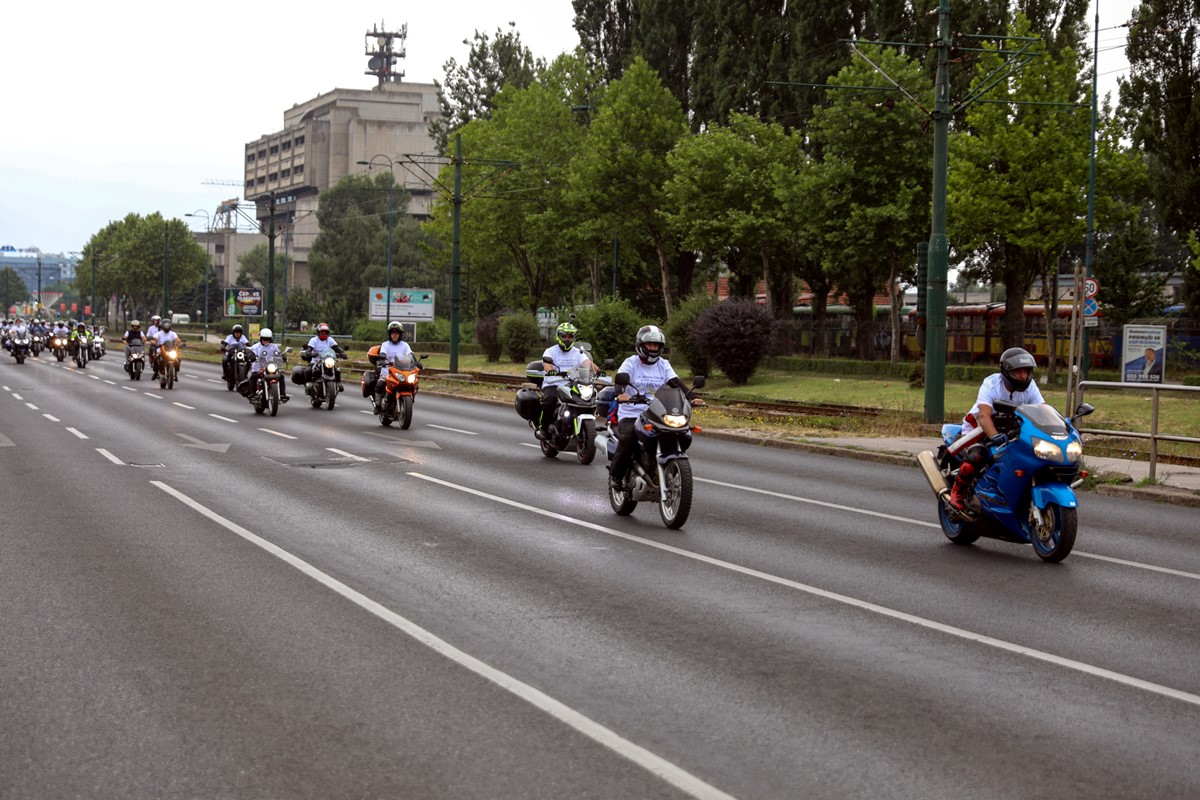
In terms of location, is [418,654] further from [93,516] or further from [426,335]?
[426,335]

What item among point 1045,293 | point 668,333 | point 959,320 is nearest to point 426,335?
point 959,320

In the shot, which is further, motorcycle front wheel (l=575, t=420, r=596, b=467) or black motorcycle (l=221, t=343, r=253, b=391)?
black motorcycle (l=221, t=343, r=253, b=391)

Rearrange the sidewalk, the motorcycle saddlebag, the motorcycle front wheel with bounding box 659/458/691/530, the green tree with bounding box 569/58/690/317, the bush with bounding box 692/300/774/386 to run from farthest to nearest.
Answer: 1. the green tree with bounding box 569/58/690/317
2. the bush with bounding box 692/300/774/386
3. the motorcycle saddlebag
4. the sidewalk
5. the motorcycle front wheel with bounding box 659/458/691/530

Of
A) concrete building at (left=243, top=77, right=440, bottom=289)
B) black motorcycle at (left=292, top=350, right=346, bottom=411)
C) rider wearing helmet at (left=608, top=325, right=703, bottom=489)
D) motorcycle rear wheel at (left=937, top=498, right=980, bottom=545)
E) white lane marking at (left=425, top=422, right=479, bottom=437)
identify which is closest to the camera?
motorcycle rear wheel at (left=937, top=498, right=980, bottom=545)

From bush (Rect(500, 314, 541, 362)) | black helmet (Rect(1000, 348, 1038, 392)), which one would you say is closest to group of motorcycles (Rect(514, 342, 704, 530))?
black helmet (Rect(1000, 348, 1038, 392))

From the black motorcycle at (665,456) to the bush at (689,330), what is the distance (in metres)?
30.4

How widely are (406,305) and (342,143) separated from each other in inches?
3220

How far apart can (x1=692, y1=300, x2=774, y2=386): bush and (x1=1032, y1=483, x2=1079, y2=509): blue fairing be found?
31.3 meters

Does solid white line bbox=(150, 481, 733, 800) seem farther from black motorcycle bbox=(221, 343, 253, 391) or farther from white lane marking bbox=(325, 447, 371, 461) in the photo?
black motorcycle bbox=(221, 343, 253, 391)

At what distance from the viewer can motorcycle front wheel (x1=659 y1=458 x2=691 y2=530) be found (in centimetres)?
1220

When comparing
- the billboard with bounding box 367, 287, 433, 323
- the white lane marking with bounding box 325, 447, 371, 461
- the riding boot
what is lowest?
the white lane marking with bounding box 325, 447, 371, 461

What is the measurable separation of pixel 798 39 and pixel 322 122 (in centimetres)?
11946

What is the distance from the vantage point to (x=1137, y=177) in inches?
1727

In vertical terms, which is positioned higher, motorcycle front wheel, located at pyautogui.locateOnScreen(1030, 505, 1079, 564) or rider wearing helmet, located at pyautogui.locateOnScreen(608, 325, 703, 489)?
rider wearing helmet, located at pyautogui.locateOnScreen(608, 325, 703, 489)
